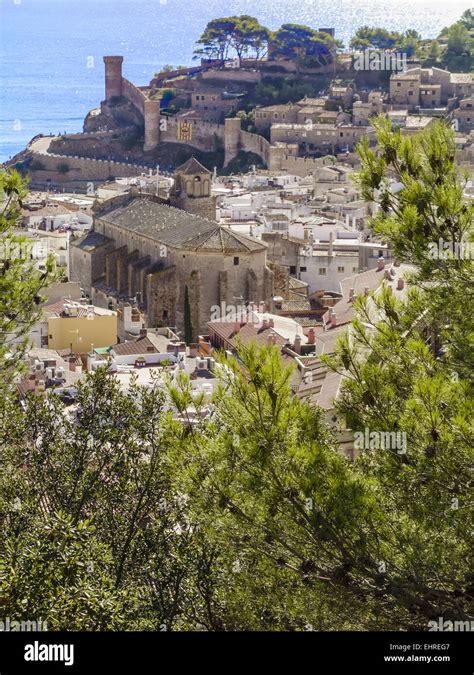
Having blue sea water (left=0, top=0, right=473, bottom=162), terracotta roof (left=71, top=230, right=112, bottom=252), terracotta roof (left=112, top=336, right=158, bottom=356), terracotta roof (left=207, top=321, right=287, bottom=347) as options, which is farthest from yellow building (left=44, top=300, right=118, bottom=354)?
blue sea water (left=0, top=0, right=473, bottom=162)

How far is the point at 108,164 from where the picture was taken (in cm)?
7575

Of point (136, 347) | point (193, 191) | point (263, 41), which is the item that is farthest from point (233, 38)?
point (136, 347)

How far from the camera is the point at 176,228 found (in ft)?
124

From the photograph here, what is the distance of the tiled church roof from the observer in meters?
36.0

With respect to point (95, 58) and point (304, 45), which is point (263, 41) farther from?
point (95, 58)

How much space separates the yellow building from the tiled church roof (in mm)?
5466

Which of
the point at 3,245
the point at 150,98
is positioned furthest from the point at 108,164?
the point at 3,245

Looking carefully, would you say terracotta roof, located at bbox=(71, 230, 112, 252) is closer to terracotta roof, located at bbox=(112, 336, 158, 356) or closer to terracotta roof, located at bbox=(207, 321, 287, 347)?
terracotta roof, located at bbox=(207, 321, 287, 347)

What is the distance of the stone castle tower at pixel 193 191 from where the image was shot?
43000mm

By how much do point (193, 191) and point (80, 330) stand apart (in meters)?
13.1

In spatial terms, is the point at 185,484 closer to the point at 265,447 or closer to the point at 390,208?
the point at 265,447

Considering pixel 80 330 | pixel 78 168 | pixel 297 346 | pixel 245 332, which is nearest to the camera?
pixel 297 346

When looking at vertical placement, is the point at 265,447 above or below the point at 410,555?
above

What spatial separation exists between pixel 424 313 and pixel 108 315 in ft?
70.7
